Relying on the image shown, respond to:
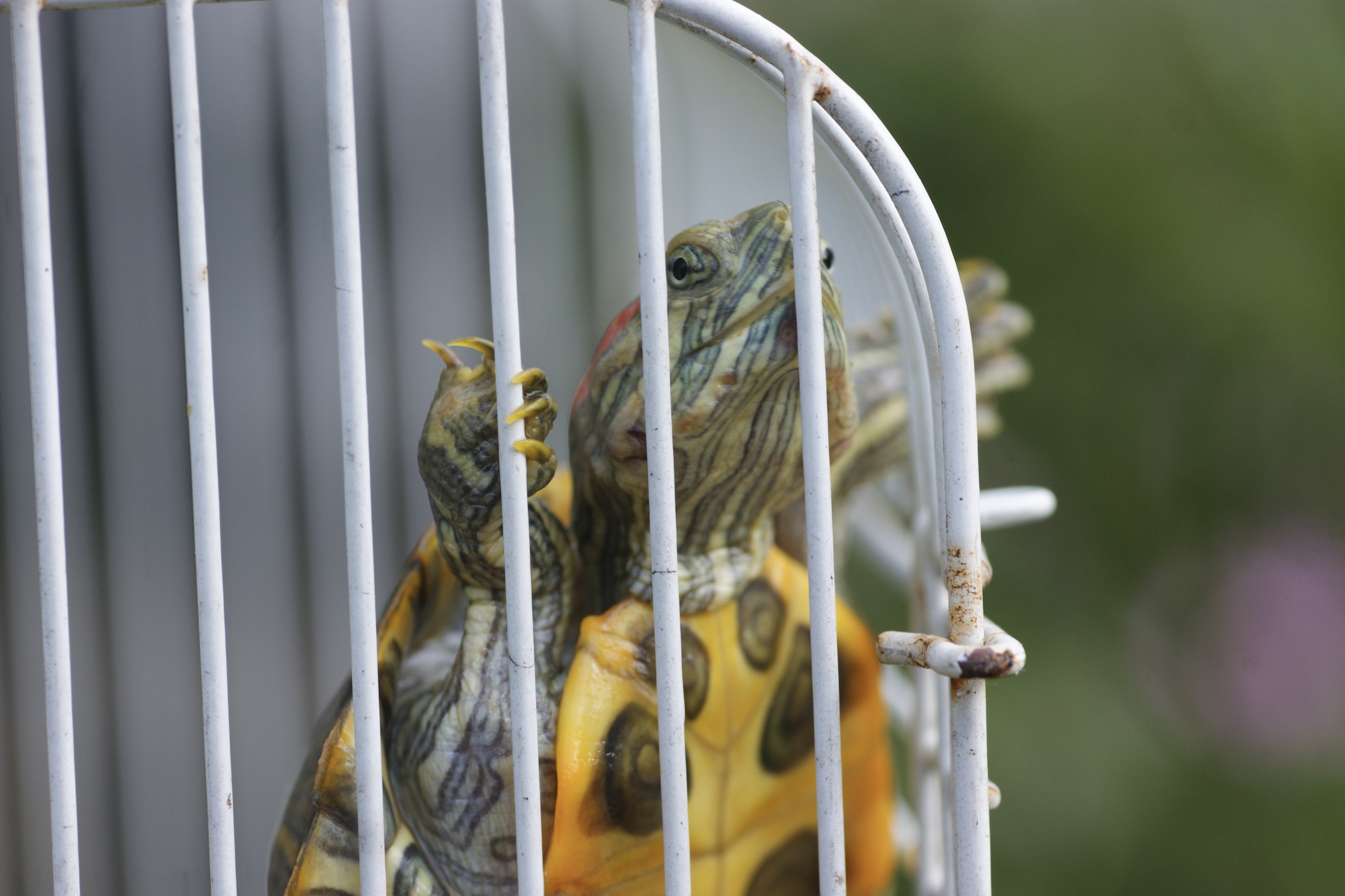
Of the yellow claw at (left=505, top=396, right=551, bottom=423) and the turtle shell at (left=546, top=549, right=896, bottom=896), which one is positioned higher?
the yellow claw at (left=505, top=396, right=551, bottom=423)

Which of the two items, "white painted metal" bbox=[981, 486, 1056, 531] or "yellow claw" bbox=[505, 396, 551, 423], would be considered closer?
"yellow claw" bbox=[505, 396, 551, 423]

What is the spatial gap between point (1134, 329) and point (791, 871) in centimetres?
105

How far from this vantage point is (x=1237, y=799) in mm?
1214

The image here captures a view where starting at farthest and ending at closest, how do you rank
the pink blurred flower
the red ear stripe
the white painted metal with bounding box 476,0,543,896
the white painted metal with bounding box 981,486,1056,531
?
the pink blurred flower < the white painted metal with bounding box 981,486,1056,531 < the red ear stripe < the white painted metal with bounding box 476,0,543,896

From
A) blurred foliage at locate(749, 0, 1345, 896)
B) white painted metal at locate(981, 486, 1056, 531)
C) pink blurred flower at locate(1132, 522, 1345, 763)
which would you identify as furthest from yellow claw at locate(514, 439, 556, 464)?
pink blurred flower at locate(1132, 522, 1345, 763)

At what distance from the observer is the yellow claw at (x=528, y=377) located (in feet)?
1.10

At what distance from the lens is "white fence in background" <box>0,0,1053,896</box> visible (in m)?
0.33

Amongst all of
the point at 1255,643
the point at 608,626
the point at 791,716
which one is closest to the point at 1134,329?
the point at 1255,643

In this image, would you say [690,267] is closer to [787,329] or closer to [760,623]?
[787,329]

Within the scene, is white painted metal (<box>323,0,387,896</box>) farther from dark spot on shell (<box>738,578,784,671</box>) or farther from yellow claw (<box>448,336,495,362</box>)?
dark spot on shell (<box>738,578,784,671</box>)

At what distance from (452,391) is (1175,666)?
4.17 ft

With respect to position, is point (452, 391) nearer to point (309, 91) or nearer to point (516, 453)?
point (516, 453)

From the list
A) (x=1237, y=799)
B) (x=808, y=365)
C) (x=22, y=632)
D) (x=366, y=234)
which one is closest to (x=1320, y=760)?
(x=1237, y=799)

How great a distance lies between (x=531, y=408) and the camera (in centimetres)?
34
